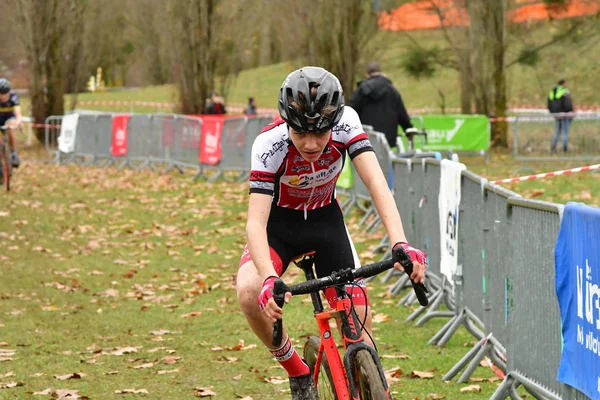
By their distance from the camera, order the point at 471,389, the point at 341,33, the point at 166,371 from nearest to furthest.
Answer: the point at 471,389 < the point at 166,371 < the point at 341,33

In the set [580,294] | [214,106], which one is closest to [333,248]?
[580,294]

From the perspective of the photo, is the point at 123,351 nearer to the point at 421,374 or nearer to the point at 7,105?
the point at 421,374

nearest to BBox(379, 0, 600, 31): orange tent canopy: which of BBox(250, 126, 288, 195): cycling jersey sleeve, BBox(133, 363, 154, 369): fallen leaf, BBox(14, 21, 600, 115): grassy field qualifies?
BBox(14, 21, 600, 115): grassy field

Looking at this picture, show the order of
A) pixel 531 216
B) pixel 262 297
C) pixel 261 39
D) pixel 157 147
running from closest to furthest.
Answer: pixel 262 297 → pixel 531 216 → pixel 157 147 → pixel 261 39

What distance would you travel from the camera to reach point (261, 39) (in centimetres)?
7456

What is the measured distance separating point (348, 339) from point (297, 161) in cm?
99

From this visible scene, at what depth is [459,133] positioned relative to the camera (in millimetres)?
26969

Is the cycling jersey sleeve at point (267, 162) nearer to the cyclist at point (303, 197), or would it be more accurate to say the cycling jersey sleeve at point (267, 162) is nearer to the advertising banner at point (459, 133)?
the cyclist at point (303, 197)

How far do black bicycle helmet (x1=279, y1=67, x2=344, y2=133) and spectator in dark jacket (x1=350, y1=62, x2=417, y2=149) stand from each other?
11245 mm

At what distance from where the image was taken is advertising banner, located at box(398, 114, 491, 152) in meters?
26.7

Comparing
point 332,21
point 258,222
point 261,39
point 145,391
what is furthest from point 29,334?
point 261,39

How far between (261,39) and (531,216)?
228 ft

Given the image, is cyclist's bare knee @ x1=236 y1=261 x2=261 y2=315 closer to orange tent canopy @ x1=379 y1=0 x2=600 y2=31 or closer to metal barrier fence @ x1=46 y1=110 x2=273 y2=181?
metal barrier fence @ x1=46 y1=110 x2=273 y2=181

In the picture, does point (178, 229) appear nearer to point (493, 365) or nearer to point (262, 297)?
point (493, 365)
